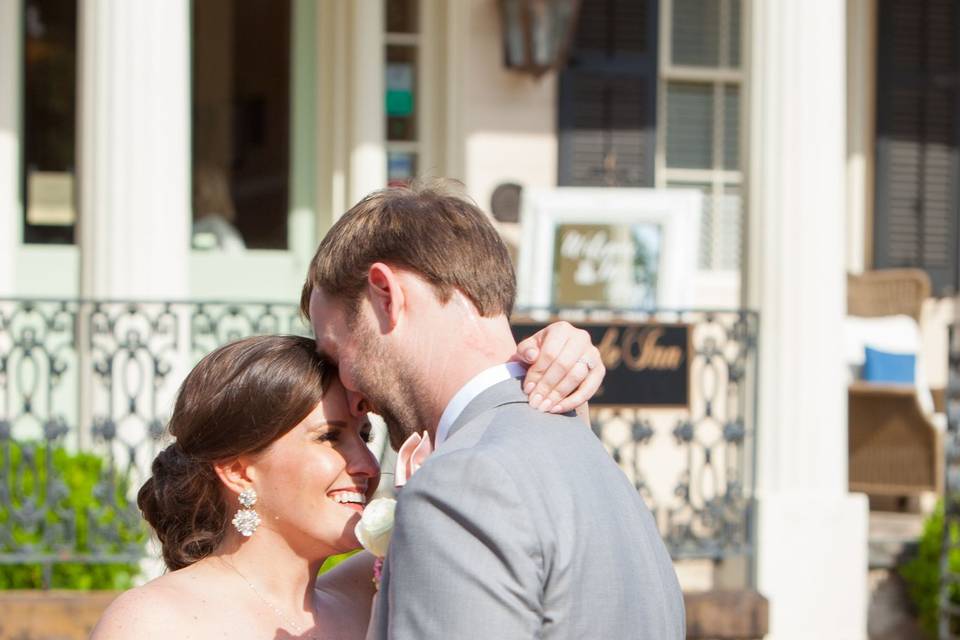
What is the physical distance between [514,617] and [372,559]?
3.69 ft

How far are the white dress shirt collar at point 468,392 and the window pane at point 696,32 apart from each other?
282 inches

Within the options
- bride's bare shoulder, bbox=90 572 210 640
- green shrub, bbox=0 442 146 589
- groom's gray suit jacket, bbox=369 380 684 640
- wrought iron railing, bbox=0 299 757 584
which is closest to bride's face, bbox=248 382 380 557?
bride's bare shoulder, bbox=90 572 210 640

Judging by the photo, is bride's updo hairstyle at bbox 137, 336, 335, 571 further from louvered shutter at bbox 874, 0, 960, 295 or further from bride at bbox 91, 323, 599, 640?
louvered shutter at bbox 874, 0, 960, 295

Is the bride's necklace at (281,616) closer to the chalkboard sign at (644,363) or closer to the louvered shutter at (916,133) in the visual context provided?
the chalkboard sign at (644,363)

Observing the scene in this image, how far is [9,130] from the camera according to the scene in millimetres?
8156

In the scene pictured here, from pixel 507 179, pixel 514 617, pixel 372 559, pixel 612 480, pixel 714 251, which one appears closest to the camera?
pixel 514 617

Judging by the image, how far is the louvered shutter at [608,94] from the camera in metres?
8.62

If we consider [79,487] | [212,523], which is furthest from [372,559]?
[79,487]

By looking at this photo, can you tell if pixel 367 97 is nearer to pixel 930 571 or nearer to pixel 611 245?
pixel 611 245

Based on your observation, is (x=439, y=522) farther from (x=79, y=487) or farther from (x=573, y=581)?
(x=79, y=487)

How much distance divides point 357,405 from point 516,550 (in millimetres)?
787

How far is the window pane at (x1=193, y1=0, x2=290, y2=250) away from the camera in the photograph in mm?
8570

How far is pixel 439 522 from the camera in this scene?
1823 millimetres

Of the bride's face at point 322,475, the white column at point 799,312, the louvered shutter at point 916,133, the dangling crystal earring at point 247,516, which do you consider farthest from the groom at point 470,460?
the louvered shutter at point 916,133
